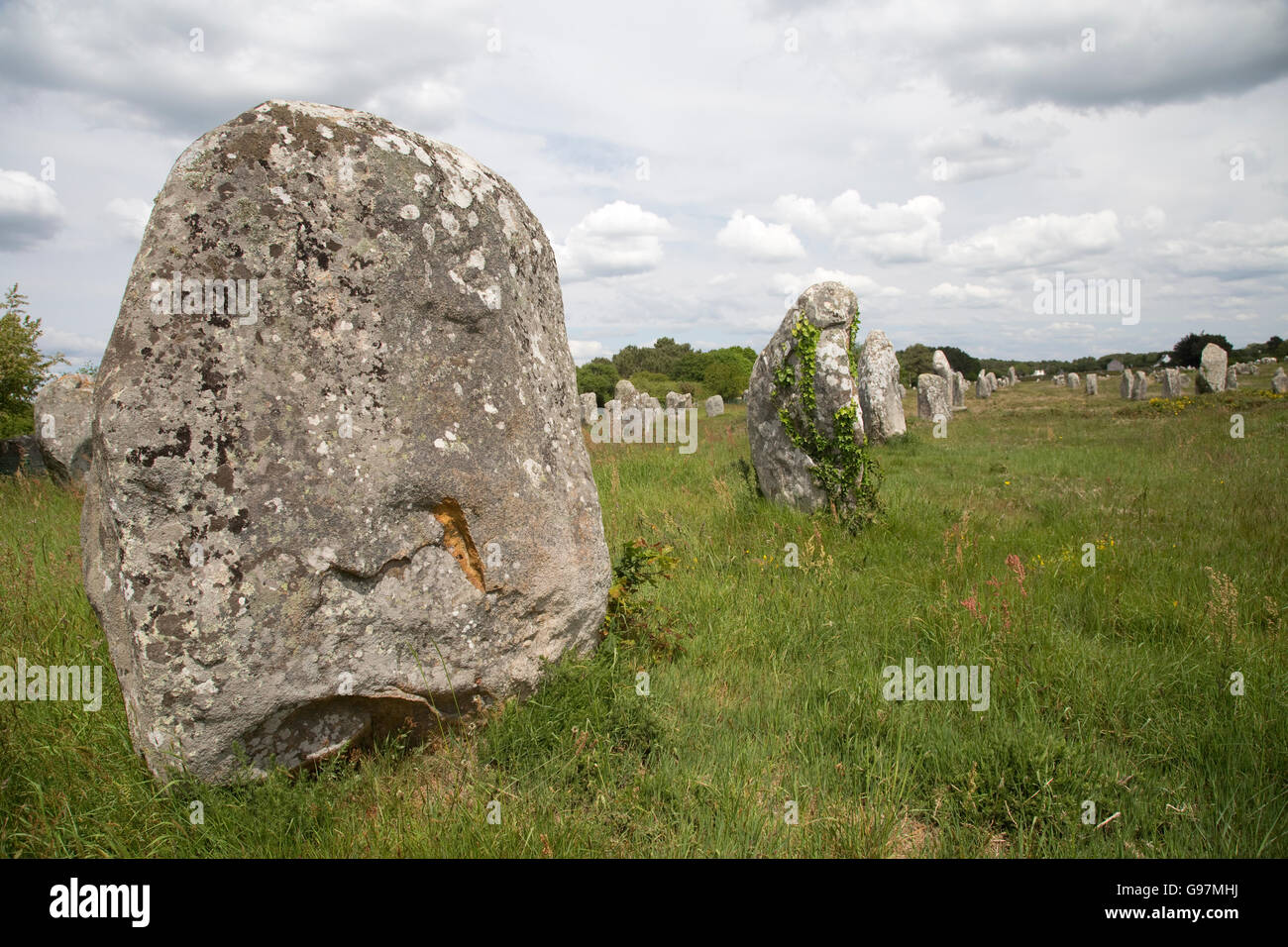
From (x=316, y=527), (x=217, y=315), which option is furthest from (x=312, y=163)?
(x=316, y=527)

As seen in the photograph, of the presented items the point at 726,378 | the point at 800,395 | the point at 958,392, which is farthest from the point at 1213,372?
the point at 726,378

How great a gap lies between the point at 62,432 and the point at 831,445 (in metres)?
10.9

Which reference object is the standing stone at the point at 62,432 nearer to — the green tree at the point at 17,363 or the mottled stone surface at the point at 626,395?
the green tree at the point at 17,363

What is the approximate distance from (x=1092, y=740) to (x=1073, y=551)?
340 centimetres

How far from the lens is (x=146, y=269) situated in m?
2.86

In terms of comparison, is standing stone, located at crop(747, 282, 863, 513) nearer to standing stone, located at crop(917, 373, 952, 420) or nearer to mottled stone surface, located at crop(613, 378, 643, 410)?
standing stone, located at crop(917, 373, 952, 420)

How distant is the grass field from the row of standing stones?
0.30m

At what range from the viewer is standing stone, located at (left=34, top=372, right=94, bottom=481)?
10.3m

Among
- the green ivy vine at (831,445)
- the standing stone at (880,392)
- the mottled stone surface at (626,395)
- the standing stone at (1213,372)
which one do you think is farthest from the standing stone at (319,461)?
the standing stone at (1213,372)

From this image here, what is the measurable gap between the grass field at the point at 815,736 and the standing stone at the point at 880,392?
33.0 feet

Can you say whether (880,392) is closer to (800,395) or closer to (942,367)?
(800,395)

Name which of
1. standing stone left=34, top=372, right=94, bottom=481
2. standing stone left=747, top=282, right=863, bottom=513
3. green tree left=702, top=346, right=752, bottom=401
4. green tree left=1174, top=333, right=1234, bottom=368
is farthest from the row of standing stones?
green tree left=1174, top=333, right=1234, bottom=368

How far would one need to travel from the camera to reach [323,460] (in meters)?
3.01

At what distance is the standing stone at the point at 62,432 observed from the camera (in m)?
10.3
